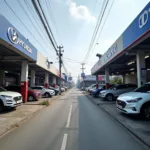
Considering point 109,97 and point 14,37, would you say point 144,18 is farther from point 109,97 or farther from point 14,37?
point 109,97

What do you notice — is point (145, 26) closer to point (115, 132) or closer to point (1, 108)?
point (115, 132)

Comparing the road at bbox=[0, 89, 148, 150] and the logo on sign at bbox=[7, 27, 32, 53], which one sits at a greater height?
the logo on sign at bbox=[7, 27, 32, 53]

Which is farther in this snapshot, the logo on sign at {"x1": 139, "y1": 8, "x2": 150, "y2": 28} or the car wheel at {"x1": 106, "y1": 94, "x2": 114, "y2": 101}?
the car wheel at {"x1": 106, "y1": 94, "x2": 114, "y2": 101}

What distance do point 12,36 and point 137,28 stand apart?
7536 millimetres

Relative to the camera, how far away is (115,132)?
6684 millimetres

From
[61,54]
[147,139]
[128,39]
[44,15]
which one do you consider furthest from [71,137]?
[61,54]

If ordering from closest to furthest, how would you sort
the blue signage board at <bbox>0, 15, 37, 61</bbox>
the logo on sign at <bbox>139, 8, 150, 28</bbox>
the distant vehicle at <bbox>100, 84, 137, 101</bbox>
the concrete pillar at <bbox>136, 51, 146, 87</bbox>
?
the logo on sign at <bbox>139, 8, 150, 28</bbox> → the blue signage board at <bbox>0, 15, 37, 61</bbox> → the concrete pillar at <bbox>136, 51, 146, 87</bbox> → the distant vehicle at <bbox>100, 84, 137, 101</bbox>

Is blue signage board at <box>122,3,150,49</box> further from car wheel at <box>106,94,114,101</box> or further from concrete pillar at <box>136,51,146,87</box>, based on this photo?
car wheel at <box>106,94,114,101</box>

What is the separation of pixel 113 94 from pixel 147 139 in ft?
45.2

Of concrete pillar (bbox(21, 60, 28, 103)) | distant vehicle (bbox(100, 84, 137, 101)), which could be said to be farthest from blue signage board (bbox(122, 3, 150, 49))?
concrete pillar (bbox(21, 60, 28, 103))

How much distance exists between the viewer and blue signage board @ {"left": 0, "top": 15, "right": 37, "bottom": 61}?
9703 mm

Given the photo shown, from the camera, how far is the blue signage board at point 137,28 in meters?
9.09

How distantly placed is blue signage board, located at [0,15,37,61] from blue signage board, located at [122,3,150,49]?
295 inches

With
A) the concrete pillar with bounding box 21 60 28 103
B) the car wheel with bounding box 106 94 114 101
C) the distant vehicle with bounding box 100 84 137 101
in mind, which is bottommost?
the car wheel with bounding box 106 94 114 101
